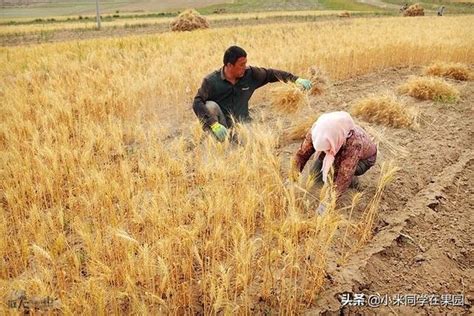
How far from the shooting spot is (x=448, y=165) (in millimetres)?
4168

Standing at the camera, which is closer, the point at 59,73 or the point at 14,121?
the point at 14,121

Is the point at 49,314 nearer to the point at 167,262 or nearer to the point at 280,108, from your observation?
the point at 167,262

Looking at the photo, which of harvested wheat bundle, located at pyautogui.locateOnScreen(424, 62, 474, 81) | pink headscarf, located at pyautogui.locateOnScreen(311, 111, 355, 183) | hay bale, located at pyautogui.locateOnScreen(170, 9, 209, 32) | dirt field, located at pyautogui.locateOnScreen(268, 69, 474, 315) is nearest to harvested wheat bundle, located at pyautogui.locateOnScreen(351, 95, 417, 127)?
dirt field, located at pyautogui.locateOnScreen(268, 69, 474, 315)

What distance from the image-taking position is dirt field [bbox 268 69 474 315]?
2.47 m

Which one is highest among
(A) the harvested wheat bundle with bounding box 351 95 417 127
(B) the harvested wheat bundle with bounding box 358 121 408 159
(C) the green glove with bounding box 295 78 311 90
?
(C) the green glove with bounding box 295 78 311 90

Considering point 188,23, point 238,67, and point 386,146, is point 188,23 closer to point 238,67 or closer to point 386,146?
point 238,67

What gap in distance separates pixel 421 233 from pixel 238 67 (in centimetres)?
259

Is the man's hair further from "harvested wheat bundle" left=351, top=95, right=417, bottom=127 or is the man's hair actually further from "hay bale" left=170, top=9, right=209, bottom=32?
"hay bale" left=170, top=9, right=209, bottom=32

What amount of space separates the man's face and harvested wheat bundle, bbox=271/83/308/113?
0.89m

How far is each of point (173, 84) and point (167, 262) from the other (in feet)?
17.1

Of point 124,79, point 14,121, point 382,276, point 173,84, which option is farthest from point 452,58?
point 14,121

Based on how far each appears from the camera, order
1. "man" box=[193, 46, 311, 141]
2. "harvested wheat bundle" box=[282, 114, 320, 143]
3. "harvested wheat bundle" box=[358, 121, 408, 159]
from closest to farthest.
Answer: "harvested wheat bundle" box=[358, 121, 408, 159], "man" box=[193, 46, 311, 141], "harvested wheat bundle" box=[282, 114, 320, 143]

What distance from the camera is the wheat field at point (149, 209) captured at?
2234 mm

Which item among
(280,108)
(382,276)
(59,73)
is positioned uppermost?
(59,73)
